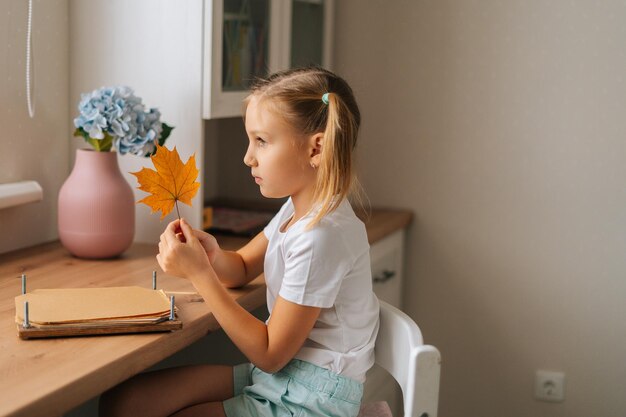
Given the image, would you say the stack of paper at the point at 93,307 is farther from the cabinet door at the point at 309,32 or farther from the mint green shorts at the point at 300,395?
the cabinet door at the point at 309,32

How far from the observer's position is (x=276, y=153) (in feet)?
4.71

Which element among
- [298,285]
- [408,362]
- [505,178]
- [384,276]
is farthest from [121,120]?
[505,178]

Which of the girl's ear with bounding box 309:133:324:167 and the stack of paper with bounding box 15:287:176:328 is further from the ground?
the girl's ear with bounding box 309:133:324:167

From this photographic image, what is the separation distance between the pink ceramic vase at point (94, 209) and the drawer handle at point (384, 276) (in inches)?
29.5

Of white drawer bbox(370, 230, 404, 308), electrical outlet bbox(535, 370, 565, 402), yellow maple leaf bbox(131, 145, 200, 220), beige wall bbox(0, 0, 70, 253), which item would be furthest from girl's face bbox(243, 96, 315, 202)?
electrical outlet bbox(535, 370, 565, 402)

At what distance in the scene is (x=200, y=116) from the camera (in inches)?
76.0

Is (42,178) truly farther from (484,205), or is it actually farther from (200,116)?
(484,205)

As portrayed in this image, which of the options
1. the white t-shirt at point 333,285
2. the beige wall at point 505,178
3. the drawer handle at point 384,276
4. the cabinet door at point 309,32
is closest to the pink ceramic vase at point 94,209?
the white t-shirt at point 333,285

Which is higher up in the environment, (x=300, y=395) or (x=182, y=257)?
(x=182, y=257)

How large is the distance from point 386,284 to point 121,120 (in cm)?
98

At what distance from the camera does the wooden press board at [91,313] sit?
50.3 inches

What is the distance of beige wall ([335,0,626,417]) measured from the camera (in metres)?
2.39

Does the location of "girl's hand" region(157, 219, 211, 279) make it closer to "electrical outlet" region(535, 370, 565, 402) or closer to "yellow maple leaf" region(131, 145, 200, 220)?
"yellow maple leaf" region(131, 145, 200, 220)

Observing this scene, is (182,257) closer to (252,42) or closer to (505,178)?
(252,42)
